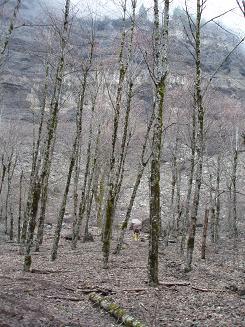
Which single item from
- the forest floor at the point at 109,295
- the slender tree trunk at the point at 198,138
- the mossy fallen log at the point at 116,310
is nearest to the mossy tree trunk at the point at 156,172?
the forest floor at the point at 109,295

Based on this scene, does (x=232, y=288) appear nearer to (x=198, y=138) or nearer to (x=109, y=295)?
(x=109, y=295)

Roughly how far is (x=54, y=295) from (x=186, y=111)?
1585 cm

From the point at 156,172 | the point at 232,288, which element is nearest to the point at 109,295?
the point at 156,172

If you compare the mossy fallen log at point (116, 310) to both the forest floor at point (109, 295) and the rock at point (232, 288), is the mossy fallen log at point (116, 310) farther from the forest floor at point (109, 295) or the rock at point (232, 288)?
the rock at point (232, 288)

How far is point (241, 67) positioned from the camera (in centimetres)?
7669

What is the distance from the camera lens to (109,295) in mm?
8867

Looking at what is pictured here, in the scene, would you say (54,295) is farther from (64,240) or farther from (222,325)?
(64,240)

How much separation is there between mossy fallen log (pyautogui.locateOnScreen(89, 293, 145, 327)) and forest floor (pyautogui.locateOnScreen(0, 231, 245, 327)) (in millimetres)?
119

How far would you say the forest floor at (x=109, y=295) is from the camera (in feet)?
22.8

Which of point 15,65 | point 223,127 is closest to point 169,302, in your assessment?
point 223,127

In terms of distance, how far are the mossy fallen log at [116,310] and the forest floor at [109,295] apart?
4.7 inches

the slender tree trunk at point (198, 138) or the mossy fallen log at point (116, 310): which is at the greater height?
the slender tree trunk at point (198, 138)

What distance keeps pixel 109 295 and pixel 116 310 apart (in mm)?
1499

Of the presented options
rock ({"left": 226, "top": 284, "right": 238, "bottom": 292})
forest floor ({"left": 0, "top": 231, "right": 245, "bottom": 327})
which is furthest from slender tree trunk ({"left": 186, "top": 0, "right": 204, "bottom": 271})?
rock ({"left": 226, "top": 284, "right": 238, "bottom": 292})
